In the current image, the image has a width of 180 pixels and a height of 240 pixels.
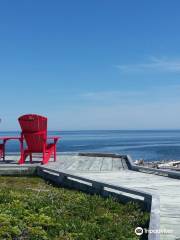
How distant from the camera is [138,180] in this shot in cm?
1059

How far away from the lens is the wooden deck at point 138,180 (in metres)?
6.12

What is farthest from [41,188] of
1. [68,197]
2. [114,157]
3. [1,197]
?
[114,157]

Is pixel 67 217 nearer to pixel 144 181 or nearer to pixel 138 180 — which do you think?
pixel 144 181

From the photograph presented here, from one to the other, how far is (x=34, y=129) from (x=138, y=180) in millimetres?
4023

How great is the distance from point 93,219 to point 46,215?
2.08 feet

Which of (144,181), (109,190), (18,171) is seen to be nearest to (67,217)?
(109,190)

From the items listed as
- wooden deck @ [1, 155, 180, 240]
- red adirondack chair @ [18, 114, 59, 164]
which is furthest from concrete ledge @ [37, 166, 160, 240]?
red adirondack chair @ [18, 114, 59, 164]

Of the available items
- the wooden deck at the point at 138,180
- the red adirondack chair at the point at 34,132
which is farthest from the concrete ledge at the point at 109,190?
the red adirondack chair at the point at 34,132

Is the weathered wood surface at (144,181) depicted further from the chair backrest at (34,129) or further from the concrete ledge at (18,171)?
the chair backrest at (34,129)

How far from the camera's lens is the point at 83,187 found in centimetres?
955

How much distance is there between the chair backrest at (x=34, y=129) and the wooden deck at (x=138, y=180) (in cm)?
94

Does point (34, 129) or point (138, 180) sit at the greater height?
point (34, 129)

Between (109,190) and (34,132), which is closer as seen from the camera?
(109,190)

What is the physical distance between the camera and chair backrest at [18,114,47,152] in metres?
13.3
